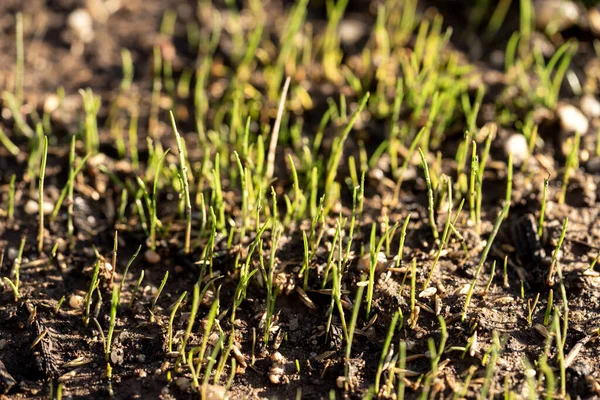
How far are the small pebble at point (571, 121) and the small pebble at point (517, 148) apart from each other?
0.58ft

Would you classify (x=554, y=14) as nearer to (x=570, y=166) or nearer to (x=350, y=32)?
(x=350, y=32)

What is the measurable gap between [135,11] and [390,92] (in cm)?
120

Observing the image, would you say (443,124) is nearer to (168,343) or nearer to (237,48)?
(237,48)

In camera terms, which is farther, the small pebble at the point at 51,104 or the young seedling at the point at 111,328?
the small pebble at the point at 51,104

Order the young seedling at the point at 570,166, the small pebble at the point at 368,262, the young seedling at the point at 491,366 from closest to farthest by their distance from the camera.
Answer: the young seedling at the point at 491,366
the small pebble at the point at 368,262
the young seedling at the point at 570,166

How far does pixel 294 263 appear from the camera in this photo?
7.04ft

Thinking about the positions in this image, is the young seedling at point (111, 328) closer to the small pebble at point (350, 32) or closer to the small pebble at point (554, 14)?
the small pebble at point (350, 32)

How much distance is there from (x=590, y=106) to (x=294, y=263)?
4.30 ft

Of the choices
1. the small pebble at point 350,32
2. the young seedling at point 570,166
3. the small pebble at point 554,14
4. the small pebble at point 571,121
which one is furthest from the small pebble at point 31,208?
the small pebble at point 554,14

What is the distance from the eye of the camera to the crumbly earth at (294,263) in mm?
1913

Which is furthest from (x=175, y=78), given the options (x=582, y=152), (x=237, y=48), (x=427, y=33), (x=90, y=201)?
(x=582, y=152)

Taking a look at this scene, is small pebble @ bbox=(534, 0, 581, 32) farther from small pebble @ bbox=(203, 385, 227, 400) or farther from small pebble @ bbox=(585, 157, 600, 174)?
small pebble @ bbox=(203, 385, 227, 400)

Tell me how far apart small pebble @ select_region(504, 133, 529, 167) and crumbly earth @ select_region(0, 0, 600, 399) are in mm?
28

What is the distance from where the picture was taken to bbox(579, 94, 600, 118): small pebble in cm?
262
